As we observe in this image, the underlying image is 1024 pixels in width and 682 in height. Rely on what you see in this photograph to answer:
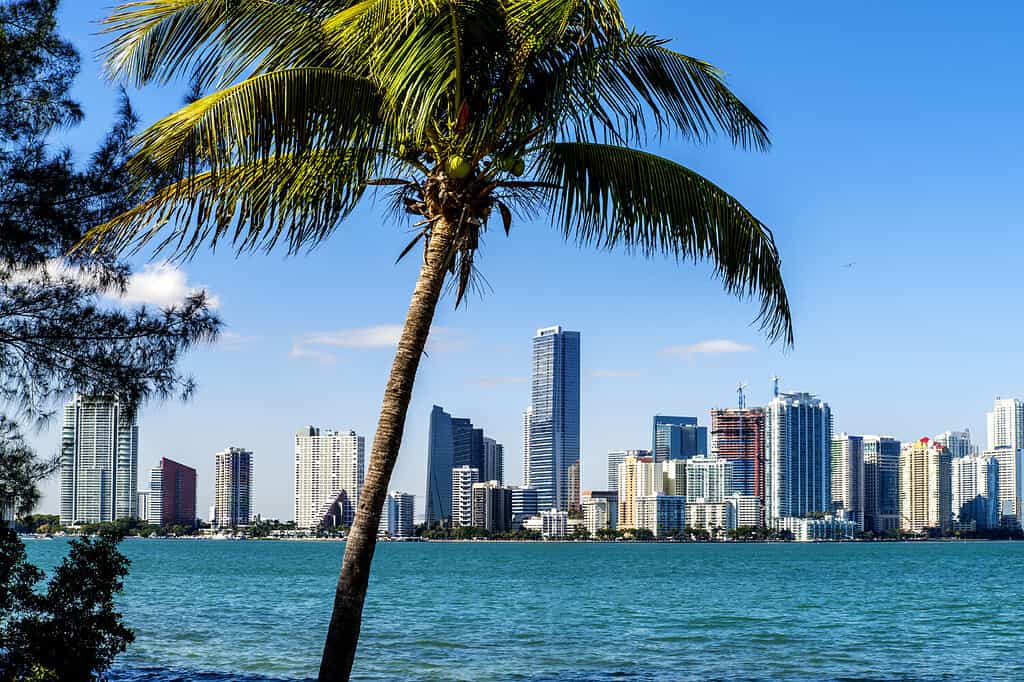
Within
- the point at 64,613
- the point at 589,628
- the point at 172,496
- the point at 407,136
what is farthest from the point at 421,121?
the point at 172,496

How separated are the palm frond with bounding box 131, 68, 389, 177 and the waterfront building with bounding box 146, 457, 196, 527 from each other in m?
161

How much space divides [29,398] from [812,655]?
68.5 ft

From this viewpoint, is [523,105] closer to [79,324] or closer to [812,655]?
[79,324]

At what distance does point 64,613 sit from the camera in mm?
11516

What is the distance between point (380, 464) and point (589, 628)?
27551mm

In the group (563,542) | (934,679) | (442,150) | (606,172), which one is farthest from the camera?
(563,542)

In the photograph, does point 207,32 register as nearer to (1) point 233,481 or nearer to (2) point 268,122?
(2) point 268,122

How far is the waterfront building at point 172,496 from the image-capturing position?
16512cm

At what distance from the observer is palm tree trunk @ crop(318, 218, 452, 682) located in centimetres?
771

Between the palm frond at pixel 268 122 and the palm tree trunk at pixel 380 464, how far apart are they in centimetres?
94

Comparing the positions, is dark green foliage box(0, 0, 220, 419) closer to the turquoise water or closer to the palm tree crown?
the palm tree crown

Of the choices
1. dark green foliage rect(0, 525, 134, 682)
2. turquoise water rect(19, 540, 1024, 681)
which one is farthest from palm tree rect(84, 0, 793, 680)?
turquoise water rect(19, 540, 1024, 681)

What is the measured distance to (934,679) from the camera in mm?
21547

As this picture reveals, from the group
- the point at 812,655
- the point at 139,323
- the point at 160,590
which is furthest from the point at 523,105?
the point at 160,590
